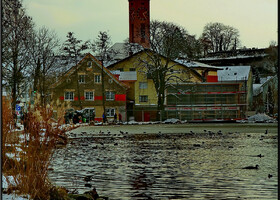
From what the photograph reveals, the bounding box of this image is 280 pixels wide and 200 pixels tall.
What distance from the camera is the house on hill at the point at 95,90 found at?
240 feet

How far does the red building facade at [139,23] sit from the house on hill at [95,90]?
6.22m

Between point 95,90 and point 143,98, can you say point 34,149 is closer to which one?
point 95,90

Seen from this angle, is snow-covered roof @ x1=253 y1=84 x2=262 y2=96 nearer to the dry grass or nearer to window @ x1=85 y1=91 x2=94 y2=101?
window @ x1=85 y1=91 x2=94 y2=101

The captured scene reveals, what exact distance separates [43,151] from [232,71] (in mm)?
75834

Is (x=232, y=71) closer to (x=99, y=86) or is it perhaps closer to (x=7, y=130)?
(x=99, y=86)

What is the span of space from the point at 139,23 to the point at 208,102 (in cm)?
1753

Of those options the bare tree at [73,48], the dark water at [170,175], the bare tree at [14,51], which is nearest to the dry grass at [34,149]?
the dark water at [170,175]

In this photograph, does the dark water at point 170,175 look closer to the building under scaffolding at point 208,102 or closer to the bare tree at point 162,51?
the bare tree at point 162,51

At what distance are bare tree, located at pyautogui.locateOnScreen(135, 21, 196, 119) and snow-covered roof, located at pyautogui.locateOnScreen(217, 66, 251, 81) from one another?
10109mm

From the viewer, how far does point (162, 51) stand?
2830 inches

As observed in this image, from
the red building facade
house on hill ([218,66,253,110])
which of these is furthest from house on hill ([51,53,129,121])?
house on hill ([218,66,253,110])

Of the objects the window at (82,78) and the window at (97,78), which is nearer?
the window at (82,78)

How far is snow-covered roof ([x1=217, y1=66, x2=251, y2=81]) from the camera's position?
263ft

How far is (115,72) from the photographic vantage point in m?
79.8
